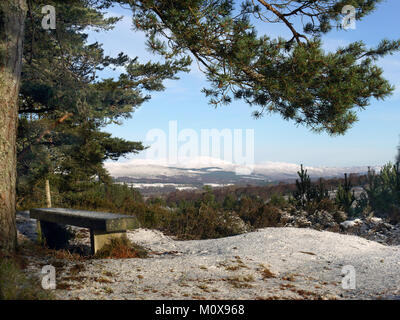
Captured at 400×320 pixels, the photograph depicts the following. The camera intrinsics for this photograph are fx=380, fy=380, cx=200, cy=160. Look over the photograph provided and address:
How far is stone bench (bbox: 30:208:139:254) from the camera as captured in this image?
529cm

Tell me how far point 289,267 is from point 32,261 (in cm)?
376

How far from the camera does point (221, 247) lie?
276 inches

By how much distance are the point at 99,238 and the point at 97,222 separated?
2.04 feet

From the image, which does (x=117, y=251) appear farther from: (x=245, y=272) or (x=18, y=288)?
(x=18, y=288)

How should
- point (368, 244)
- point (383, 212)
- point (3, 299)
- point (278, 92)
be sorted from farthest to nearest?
point (383, 212) → point (368, 244) → point (278, 92) → point (3, 299)

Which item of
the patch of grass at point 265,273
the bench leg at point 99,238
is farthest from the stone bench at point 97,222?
the patch of grass at point 265,273

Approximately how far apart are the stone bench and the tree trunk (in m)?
0.83

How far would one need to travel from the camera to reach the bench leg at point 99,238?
5.76 meters

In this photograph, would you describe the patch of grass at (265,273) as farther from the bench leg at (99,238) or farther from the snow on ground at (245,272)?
the bench leg at (99,238)

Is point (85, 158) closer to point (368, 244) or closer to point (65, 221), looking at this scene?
point (65, 221)

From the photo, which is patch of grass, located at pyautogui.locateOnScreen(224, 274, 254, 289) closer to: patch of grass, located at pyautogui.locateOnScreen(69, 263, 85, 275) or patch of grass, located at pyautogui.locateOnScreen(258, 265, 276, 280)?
patch of grass, located at pyautogui.locateOnScreen(258, 265, 276, 280)

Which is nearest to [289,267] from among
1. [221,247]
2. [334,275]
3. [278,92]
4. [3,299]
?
[334,275]

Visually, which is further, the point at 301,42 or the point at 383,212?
the point at 383,212

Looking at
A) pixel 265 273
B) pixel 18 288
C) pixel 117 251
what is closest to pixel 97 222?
pixel 117 251
